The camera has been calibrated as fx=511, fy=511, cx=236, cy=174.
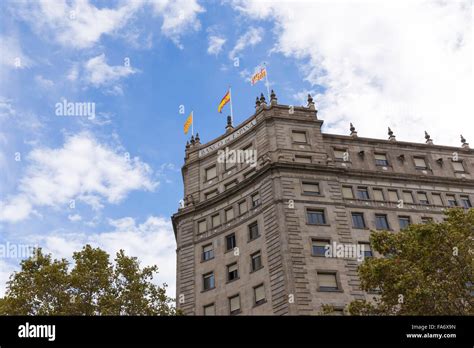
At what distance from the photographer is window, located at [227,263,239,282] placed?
141ft

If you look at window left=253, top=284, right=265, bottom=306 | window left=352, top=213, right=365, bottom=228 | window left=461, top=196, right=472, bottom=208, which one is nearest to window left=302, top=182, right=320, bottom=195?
window left=352, top=213, right=365, bottom=228

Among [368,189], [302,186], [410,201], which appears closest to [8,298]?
[302,186]

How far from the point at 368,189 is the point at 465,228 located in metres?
21.0

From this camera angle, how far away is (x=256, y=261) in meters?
42.2

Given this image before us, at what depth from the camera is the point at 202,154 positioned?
5347 centimetres

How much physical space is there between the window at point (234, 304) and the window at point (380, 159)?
1970 cm

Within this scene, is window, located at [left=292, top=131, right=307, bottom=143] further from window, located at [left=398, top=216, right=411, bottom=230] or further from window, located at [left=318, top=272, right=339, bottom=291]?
window, located at [left=318, top=272, right=339, bottom=291]

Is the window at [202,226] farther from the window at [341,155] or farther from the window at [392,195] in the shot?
the window at [392,195]

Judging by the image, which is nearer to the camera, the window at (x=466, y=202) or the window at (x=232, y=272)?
the window at (x=232, y=272)

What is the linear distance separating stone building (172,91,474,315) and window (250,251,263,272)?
8 cm

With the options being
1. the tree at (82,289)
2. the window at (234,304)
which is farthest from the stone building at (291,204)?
the tree at (82,289)

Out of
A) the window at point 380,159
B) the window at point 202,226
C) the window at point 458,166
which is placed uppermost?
the window at point 380,159

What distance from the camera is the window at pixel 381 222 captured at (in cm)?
4484

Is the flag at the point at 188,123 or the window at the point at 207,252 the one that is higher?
the flag at the point at 188,123
